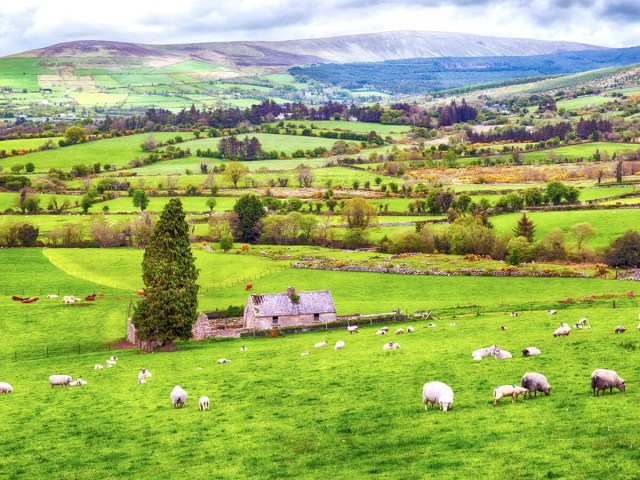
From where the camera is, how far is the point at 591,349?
37.8 meters

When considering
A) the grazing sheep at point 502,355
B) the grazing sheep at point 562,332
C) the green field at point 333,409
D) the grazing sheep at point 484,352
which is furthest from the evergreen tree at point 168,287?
the grazing sheep at point 562,332

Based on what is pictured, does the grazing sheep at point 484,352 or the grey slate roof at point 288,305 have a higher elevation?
the grazing sheep at point 484,352

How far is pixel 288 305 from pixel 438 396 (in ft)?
132

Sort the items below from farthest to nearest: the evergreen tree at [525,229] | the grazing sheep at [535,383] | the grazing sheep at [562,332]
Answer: the evergreen tree at [525,229] → the grazing sheep at [562,332] → the grazing sheep at [535,383]

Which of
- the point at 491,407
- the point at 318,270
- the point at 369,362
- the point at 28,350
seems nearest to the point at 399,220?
the point at 318,270

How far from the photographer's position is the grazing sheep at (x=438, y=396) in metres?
30.2

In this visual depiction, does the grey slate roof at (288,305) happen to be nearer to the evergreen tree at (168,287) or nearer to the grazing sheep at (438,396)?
the evergreen tree at (168,287)

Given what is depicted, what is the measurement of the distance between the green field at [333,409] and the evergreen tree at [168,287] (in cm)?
266

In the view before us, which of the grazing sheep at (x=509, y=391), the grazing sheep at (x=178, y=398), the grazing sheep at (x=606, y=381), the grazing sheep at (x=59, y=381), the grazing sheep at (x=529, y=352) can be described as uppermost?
the grazing sheep at (x=606, y=381)

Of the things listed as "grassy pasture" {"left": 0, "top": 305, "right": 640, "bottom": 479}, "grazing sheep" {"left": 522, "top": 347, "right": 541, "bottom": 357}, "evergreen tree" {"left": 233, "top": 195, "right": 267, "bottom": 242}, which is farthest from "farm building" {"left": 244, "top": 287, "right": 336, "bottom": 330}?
"evergreen tree" {"left": 233, "top": 195, "right": 267, "bottom": 242}

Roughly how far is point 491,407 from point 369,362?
13.7 meters

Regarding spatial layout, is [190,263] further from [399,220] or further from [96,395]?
[399,220]

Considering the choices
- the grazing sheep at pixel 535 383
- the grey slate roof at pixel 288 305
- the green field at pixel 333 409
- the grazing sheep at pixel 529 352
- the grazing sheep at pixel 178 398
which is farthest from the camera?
the grey slate roof at pixel 288 305

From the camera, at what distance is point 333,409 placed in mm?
32688
